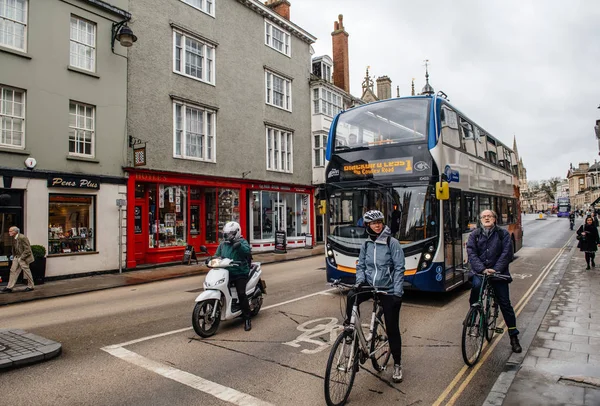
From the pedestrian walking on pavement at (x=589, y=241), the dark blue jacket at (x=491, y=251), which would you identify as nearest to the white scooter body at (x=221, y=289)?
the dark blue jacket at (x=491, y=251)

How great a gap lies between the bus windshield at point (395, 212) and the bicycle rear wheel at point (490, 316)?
2.31m

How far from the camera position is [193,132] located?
18328mm

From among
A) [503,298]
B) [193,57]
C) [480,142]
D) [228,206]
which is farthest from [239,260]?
[193,57]

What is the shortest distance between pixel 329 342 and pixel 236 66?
1770cm

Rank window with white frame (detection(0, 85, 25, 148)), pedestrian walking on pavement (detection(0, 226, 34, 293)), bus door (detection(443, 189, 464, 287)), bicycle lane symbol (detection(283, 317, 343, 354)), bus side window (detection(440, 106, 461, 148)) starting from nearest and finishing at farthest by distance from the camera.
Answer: bicycle lane symbol (detection(283, 317, 343, 354)) < bus door (detection(443, 189, 464, 287)) < bus side window (detection(440, 106, 461, 148)) < pedestrian walking on pavement (detection(0, 226, 34, 293)) < window with white frame (detection(0, 85, 25, 148))

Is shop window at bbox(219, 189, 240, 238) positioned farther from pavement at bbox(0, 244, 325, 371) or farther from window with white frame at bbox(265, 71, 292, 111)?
window with white frame at bbox(265, 71, 292, 111)

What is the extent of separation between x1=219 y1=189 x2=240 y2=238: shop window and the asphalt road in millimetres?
10558

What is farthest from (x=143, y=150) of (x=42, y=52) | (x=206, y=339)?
(x=206, y=339)

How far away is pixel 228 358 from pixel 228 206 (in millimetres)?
15103

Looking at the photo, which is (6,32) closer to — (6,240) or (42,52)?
(42,52)

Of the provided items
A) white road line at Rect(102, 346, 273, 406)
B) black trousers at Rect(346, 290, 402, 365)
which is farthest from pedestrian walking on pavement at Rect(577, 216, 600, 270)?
white road line at Rect(102, 346, 273, 406)

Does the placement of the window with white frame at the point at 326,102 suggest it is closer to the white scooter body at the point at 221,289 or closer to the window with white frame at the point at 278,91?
the window with white frame at the point at 278,91

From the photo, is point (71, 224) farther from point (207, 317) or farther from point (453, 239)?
point (453, 239)

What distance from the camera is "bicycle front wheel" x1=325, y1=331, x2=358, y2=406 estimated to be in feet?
12.2
